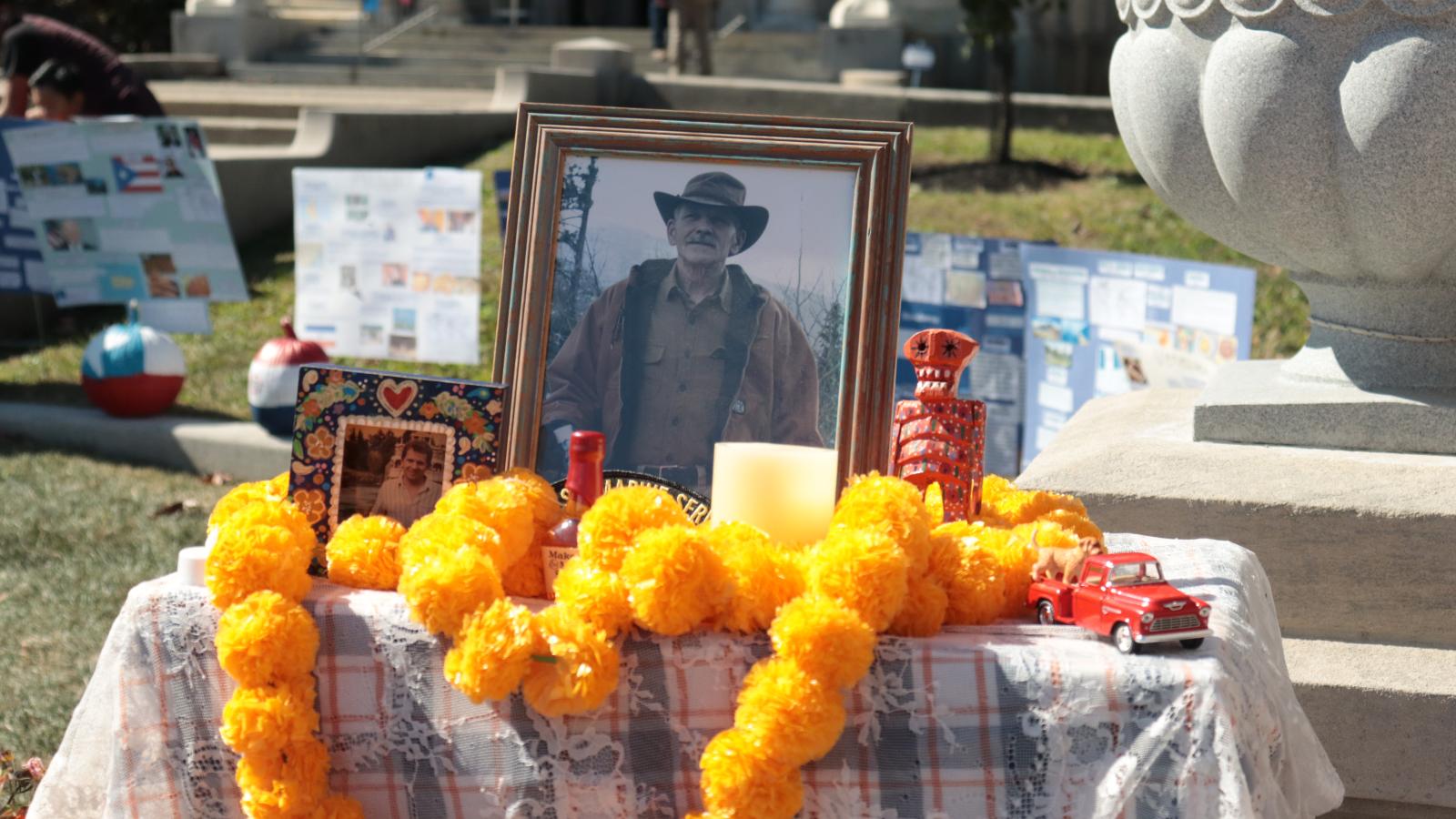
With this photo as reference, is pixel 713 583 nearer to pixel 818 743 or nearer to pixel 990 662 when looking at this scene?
pixel 818 743

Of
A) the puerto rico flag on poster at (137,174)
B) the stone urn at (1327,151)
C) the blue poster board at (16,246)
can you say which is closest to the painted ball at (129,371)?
the puerto rico flag on poster at (137,174)

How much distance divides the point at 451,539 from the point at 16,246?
7414 millimetres

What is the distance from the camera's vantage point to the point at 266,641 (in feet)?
6.27

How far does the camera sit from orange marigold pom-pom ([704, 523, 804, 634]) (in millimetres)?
1880

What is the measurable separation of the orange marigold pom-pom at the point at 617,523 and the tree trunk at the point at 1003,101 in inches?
406

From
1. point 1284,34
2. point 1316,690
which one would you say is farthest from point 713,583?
point 1284,34

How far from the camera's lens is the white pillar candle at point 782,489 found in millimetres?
2068

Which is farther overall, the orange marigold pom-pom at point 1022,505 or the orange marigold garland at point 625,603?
the orange marigold pom-pom at point 1022,505

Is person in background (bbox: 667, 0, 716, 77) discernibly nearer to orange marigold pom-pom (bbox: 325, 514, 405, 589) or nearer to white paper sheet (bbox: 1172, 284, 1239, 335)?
white paper sheet (bbox: 1172, 284, 1239, 335)

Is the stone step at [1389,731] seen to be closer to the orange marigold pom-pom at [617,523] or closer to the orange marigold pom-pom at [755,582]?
the orange marigold pom-pom at [755,582]

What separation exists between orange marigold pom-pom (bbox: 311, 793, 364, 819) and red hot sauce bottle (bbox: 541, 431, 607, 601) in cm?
38

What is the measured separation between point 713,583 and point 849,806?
339 millimetres

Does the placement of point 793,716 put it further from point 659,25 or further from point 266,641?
point 659,25

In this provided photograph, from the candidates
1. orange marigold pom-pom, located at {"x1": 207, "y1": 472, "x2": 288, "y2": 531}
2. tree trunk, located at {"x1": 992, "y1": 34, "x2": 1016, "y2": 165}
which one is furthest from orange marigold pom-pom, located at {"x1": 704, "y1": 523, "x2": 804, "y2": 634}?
tree trunk, located at {"x1": 992, "y1": 34, "x2": 1016, "y2": 165}
